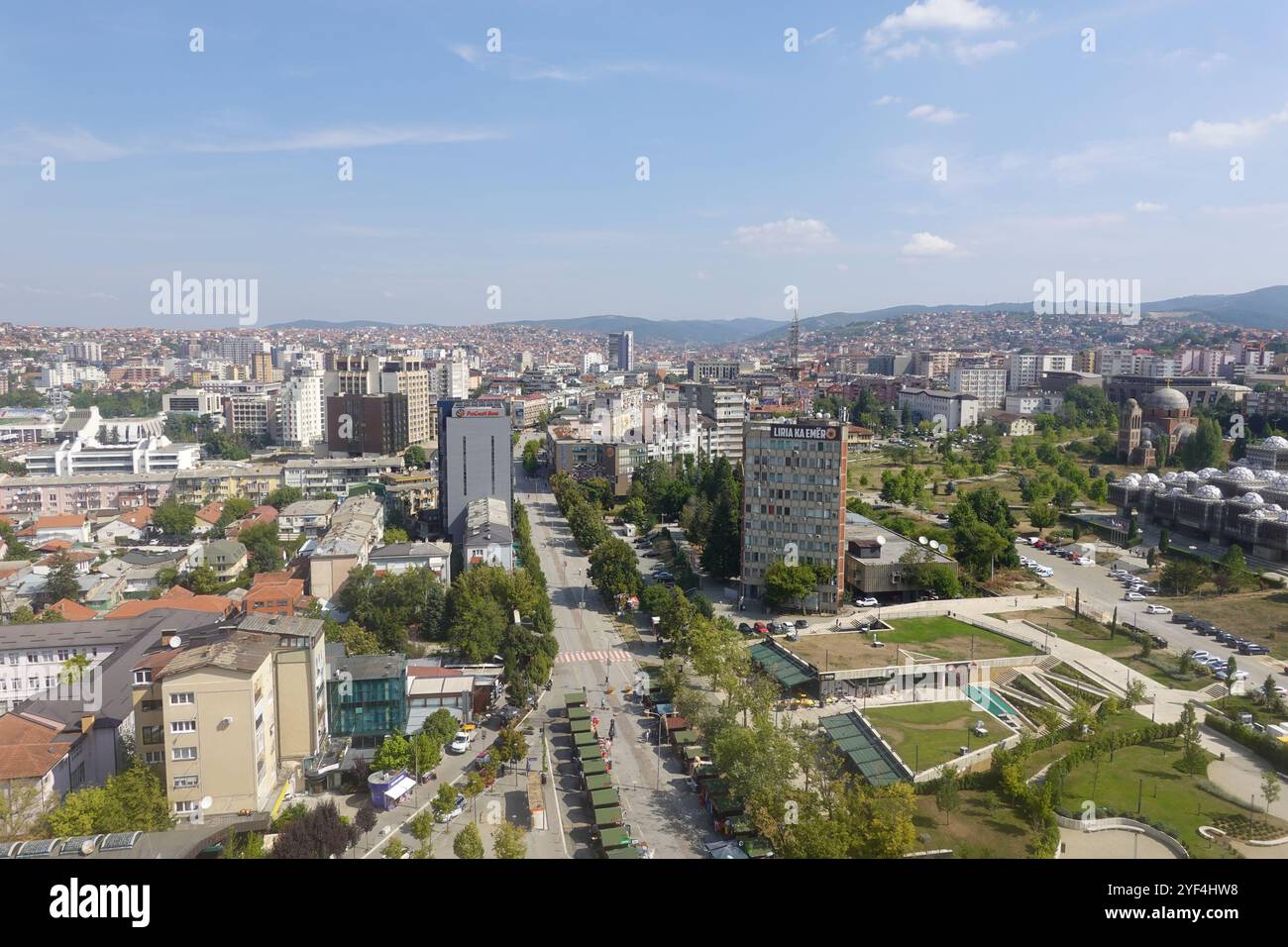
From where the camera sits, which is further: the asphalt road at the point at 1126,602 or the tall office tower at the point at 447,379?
the tall office tower at the point at 447,379

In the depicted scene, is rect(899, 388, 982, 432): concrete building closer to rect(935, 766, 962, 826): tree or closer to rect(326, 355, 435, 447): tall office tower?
rect(326, 355, 435, 447): tall office tower

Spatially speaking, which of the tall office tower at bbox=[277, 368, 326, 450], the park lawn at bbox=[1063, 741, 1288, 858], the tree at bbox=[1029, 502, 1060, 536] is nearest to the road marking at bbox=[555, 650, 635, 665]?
the park lawn at bbox=[1063, 741, 1288, 858]

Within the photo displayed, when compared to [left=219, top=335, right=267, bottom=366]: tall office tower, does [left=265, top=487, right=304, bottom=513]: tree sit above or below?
below

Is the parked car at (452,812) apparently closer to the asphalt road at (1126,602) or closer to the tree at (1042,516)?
the asphalt road at (1126,602)

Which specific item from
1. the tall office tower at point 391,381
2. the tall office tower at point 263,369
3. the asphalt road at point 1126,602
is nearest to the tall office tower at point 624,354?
the tall office tower at point 263,369

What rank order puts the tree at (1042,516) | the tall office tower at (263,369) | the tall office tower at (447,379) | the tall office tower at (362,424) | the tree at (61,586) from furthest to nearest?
the tall office tower at (263,369)
the tall office tower at (447,379)
the tall office tower at (362,424)
the tree at (1042,516)
the tree at (61,586)

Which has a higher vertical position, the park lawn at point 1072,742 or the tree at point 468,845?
the tree at point 468,845
